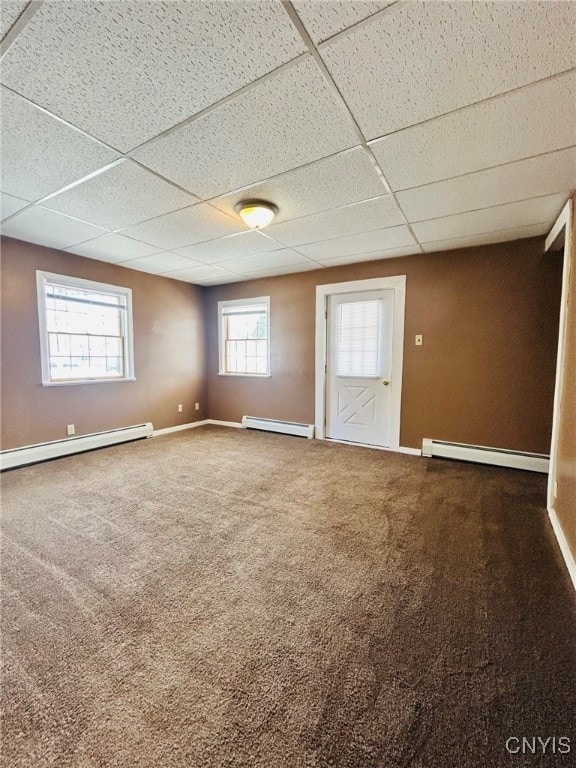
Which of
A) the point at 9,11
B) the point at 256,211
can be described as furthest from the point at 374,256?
the point at 9,11

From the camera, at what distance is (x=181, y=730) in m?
1.05

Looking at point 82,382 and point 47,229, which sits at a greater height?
point 47,229

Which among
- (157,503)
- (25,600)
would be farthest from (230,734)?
(157,503)

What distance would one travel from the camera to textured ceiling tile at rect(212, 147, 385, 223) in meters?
1.99

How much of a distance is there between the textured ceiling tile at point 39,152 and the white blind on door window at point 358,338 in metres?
3.12

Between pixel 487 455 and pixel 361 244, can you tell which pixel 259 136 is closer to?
pixel 361 244

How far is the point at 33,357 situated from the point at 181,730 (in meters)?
3.85

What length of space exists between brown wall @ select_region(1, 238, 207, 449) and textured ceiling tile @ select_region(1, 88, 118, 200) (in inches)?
58.5

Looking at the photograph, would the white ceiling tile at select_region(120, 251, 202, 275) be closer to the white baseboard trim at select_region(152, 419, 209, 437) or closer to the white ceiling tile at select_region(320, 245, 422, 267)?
the white ceiling tile at select_region(320, 245, 422, 267)

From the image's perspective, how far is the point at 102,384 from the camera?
13.9ft

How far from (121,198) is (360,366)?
10.5ft

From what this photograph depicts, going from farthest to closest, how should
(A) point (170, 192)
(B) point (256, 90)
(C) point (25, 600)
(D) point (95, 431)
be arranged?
(D) point (95, 431) < (A) point (170, 192) < (C) point (25, 600) < (B) point (256, 90)

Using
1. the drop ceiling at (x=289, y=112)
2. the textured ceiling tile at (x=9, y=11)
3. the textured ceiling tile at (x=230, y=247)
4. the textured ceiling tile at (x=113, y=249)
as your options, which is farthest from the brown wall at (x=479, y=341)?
the textured ceiling tile at (x=9, y=11)

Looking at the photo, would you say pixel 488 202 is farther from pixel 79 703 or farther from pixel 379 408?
pixel 79 703
